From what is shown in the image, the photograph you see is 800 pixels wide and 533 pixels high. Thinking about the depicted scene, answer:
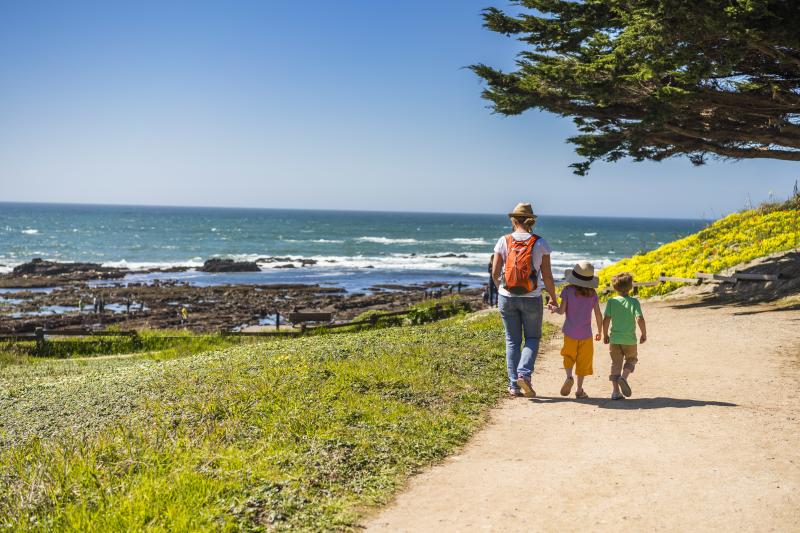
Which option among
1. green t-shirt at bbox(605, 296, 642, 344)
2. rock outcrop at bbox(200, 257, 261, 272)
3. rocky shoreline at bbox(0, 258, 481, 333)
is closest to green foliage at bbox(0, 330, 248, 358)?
rocky shoreline at bbox(0, 258, 481, 333)

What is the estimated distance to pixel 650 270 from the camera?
66.2 ft

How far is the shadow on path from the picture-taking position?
7.31 meters

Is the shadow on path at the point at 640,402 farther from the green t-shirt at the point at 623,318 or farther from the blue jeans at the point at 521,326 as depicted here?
the green t-shirt at the point at 623,318

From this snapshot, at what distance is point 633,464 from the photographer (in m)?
5.42

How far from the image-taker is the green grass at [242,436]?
4.61 m

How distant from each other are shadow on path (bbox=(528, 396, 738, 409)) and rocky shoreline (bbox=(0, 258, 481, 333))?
73.4 ft

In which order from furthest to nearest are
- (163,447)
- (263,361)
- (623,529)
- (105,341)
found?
1. (105,341)
2. (263,361)
3. (163,447)
4. (623,529)

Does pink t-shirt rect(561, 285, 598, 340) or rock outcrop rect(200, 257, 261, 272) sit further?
rock outcrop rect(200, 257, 261, 272)

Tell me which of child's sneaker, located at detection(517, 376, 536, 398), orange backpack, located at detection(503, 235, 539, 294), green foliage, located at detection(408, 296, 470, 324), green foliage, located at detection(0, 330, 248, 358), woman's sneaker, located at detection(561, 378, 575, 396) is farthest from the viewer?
green foliage, located at detection(408, 296, 470, 324)

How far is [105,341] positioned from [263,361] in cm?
1072

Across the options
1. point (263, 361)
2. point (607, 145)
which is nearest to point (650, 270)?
point (607, 145)

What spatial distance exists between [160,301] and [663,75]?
33.2m

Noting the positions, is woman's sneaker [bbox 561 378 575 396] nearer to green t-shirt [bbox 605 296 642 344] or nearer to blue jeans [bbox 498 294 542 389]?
blue jeans [bbox 498 294 542 389]

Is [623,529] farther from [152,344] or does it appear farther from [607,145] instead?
[152,344]
